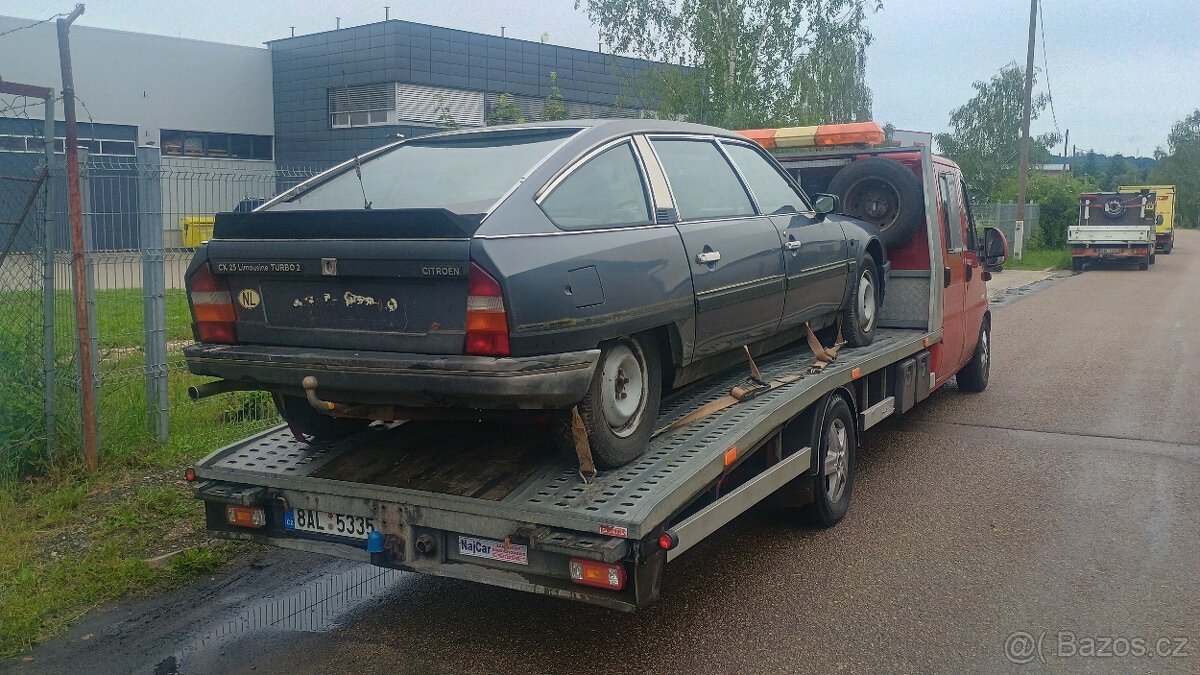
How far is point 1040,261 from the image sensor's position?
104 feet

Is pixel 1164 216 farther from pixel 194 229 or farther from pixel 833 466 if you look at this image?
pixel 194 229

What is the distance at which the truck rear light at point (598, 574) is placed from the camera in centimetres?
376

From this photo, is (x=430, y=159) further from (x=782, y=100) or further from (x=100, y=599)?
(x=782, y=100)

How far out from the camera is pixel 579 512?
384 centimetres

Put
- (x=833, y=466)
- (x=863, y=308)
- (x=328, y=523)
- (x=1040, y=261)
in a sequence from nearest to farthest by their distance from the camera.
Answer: (x=328, y=523), (x=833, y=466), (x=863, y=308), (x=1040, y=261)

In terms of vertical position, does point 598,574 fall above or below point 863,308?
below

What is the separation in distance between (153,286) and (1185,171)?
9543 centimetres

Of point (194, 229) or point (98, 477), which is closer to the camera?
point (98, 477)

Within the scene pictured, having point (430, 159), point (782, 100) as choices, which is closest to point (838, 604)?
point (430, 159)

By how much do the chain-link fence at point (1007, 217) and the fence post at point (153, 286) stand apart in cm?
2757

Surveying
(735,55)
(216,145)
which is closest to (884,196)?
(735,55)

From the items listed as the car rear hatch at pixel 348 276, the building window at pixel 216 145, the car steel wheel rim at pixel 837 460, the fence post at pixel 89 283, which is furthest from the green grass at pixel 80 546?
the building window at pixel 216 145

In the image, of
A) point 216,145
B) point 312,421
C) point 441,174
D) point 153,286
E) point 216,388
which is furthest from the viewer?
point 216,145

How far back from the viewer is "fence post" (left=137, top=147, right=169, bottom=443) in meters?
6.88
